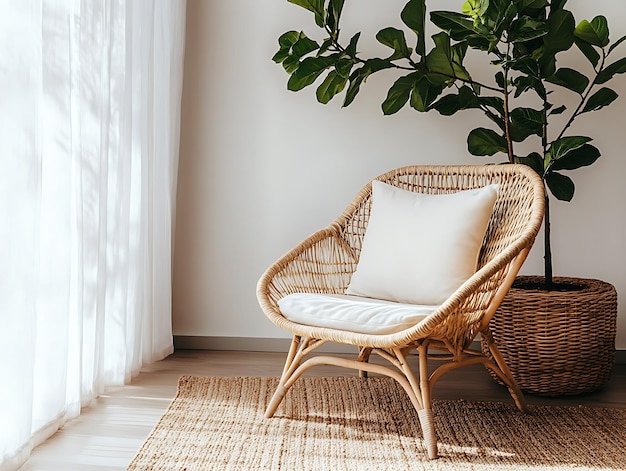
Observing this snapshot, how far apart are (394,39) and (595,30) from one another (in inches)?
27.6

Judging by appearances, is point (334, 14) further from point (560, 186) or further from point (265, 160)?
point (560, 186)

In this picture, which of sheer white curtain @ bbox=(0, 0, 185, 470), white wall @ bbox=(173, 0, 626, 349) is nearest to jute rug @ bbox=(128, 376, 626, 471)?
sheer white curtain @ bbox=(0, 0, 185, 470)

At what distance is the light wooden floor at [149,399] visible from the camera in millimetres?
1849

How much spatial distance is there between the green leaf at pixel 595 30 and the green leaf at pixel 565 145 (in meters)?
0.36

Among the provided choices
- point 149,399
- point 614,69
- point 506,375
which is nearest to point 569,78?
point 614,69

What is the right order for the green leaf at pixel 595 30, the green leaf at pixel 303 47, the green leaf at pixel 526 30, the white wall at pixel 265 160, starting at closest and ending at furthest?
the green leaf at pixel 526 30 < the green leaf at pixel 595 30 < the green leaf at pixel 303 47 < the white wall at pixel 265 160

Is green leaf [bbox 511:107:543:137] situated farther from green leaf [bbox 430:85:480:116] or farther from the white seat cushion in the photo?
the white seat cushion

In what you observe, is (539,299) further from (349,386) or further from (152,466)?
(152,466)

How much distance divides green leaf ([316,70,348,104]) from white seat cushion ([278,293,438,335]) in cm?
91

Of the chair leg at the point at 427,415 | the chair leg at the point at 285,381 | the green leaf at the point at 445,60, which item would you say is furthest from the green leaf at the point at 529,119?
the chair leg at the point at 285,381

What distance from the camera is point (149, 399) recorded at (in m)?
2.36

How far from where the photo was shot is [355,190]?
10.1 ft

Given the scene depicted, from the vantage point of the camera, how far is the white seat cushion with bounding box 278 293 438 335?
192 cm

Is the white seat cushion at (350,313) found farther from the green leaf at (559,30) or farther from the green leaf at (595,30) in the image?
the green leaf at (595,30)
